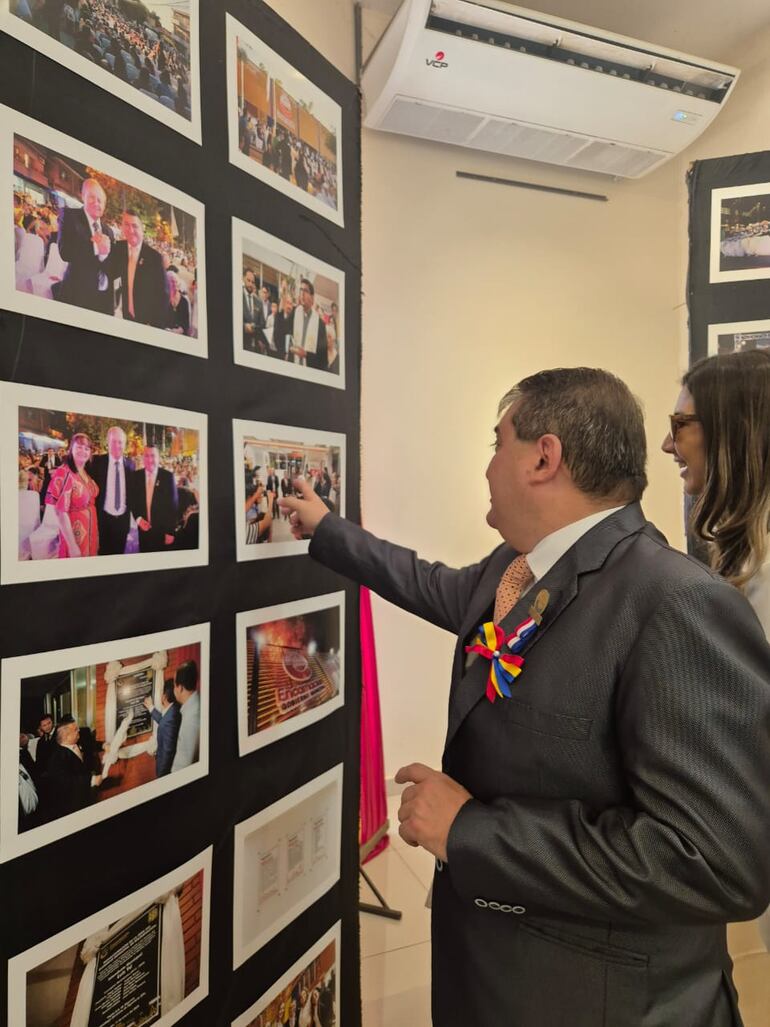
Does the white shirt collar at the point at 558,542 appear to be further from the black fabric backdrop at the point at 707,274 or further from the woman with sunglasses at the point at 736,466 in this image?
the black fabric backdrop at the point at 707,274

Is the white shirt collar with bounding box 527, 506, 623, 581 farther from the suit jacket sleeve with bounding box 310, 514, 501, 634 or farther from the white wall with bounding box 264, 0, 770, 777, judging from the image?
the white wall with bounding box 264, 0, 770, 777

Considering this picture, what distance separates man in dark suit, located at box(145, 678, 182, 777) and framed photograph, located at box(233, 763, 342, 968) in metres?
0.23

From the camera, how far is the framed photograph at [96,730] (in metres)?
0.83

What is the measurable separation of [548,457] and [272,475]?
0.52m

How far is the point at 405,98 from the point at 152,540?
85.8 inches

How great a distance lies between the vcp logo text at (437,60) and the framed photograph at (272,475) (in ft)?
5.57

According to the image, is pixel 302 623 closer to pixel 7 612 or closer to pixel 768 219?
pixel 7 612

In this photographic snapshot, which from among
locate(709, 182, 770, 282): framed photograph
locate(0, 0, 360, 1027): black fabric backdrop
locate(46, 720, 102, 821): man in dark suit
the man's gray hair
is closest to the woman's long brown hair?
the man's gray hair

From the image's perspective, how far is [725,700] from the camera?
821mm

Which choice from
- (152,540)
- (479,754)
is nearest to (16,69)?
(152,540)

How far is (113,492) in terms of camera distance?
95 cm

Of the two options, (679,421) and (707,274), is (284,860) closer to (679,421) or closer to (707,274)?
(679,421)

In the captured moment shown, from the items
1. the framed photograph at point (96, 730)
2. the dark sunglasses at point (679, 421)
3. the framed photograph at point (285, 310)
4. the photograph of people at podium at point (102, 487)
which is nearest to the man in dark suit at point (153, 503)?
the photograph of people at podium at point (102, 487)

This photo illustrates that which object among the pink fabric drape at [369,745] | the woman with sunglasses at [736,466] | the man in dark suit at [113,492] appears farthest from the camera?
the pink fabric drape at [369,745]
